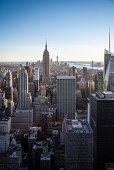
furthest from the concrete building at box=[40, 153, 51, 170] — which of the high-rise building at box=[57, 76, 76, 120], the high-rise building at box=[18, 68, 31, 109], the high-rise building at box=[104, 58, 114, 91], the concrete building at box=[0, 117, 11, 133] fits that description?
the high-rise building at box=[104, 58, 114, 91]

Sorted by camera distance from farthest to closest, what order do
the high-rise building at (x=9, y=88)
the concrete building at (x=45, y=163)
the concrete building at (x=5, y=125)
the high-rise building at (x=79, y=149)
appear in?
1. the high-rise building at (x=9, y=88)
2. the concrete building at (x=5, y=125)
3. the concrete building at (x=45, y=163)
4. the high-rise building at (x=79, y=149)

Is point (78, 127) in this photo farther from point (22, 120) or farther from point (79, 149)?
point (22, 120)

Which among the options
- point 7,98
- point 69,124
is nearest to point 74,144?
point 69,124

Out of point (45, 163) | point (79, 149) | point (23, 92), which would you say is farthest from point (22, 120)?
point (79, 149)

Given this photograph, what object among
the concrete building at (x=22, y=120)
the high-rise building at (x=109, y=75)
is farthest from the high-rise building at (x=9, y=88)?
the high-rise building at (x=109, y=75)

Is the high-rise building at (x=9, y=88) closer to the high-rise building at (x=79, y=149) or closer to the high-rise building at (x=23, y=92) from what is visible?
the high-rise building at (x=23, y=92)

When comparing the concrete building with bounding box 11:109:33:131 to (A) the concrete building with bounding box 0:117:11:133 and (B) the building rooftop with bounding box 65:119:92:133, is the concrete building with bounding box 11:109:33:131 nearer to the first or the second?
(A) the concrete building with bounding box 0:117:11:133
